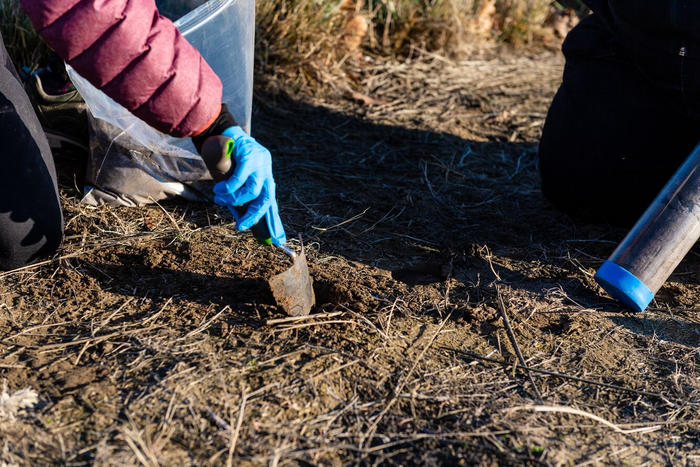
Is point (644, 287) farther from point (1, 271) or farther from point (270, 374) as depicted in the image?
point (1, 271)

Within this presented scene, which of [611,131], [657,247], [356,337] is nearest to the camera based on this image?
[356,337]

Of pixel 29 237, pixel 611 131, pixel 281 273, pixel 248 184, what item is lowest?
pixel 29 237

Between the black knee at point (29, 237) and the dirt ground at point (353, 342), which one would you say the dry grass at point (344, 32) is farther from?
the black knee at point (29, 237)

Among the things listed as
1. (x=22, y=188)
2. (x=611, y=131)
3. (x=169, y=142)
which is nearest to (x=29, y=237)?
(x=22, y=188)

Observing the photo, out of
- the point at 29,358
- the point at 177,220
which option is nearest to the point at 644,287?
the point at 177,220

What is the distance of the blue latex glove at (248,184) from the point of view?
1634mm

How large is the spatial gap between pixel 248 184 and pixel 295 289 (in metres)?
0.32

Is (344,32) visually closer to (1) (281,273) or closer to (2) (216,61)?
(2) (216,61)

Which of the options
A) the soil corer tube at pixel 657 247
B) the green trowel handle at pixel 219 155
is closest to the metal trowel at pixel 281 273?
the green trowel handle at pixel 219 155

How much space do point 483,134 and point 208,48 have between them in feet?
5.56

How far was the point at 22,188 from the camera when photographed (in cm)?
194

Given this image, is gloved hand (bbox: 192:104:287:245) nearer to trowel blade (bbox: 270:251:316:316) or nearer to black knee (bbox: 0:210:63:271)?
trowel blade (bbox: 270:251:316:316)

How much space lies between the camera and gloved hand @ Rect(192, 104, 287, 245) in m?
1.64

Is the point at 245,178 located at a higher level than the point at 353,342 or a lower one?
higher
